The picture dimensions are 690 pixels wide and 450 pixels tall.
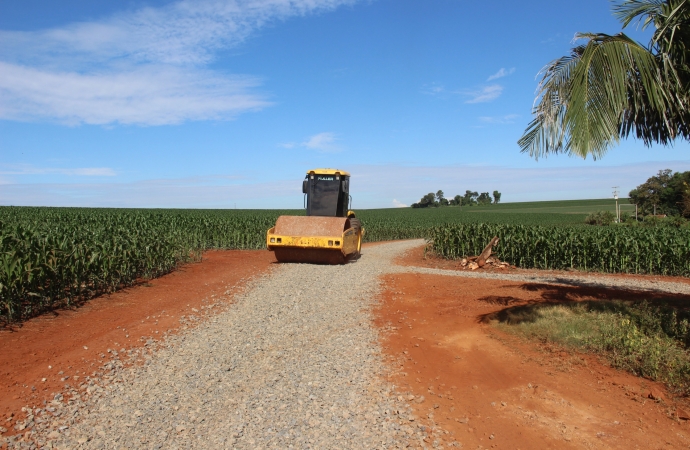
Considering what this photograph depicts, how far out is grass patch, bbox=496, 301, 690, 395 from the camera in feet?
19.1

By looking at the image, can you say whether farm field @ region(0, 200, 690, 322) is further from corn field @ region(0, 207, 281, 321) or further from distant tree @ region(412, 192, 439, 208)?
distant tree @ region(412, 192, 439, 208)

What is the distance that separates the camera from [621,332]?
22.7 feet

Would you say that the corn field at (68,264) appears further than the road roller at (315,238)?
No

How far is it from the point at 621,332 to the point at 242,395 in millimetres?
5393

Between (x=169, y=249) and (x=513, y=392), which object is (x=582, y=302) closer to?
(x=513, y=392)

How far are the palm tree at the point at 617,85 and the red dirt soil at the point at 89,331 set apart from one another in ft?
21.3

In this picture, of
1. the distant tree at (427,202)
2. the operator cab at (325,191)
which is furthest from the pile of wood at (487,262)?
the distant tree at (427,202)

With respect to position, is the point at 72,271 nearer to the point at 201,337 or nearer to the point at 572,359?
the point at 201,337

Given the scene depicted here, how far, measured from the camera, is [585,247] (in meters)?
17.9

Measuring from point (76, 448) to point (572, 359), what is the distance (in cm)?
581

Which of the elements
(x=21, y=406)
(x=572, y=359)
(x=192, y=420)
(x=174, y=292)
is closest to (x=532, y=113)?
(x=572, y=359)

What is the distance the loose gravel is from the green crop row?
12.5 meters

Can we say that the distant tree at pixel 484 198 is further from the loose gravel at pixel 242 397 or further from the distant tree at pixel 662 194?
the loose gravel at pixel 242 397

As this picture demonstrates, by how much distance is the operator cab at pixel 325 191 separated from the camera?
56.2ft
